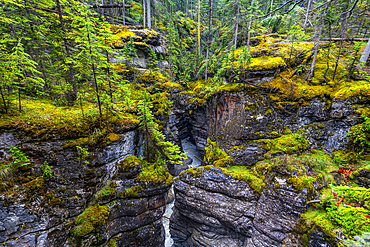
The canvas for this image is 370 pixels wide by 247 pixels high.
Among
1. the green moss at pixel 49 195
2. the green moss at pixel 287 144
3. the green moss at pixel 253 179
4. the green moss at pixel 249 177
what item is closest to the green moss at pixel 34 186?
the green moss at pixel 49 195

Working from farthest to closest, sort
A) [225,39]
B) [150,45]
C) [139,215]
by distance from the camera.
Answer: [225,39] < [150,45] < [139,215]

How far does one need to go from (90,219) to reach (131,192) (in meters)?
2.21

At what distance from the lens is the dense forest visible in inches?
242

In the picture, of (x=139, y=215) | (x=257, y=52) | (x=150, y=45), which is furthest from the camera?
(x=150, y=45)

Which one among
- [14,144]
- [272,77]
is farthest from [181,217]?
[272,77]

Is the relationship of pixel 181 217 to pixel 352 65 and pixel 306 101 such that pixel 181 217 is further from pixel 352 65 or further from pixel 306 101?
pixel 352 65

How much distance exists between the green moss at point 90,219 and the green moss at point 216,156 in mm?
8542

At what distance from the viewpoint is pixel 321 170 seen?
8789mm

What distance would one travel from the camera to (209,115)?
54.3 feet

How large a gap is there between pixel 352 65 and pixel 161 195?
16948 mm

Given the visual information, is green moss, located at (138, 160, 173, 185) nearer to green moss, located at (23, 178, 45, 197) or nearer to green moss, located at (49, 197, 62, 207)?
green moss, located at (49, 197, 62, 207)

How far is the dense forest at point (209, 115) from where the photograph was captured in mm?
6146

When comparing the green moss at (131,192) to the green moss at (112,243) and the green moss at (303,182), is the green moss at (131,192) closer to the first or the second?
the green moss at (112,243)

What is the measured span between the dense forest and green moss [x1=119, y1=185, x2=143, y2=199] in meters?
0.06
